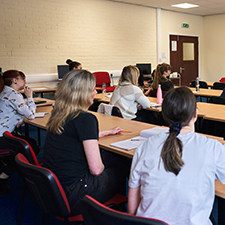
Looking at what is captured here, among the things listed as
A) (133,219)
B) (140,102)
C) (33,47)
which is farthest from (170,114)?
(33,47)

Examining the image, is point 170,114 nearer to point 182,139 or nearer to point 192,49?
point 182,139

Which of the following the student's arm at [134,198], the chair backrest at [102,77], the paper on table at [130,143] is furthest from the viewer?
the chair backrest at [102,77]

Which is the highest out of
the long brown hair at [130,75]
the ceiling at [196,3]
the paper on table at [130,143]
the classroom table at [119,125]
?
the ceiling at [196,3]

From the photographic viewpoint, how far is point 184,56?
10188 mm

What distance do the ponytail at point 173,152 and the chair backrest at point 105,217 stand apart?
0.82 feet

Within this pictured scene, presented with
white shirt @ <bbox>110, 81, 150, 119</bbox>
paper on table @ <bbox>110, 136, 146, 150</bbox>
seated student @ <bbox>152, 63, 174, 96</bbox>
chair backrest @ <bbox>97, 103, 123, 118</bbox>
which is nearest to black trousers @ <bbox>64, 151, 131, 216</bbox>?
paper on table @ <bbox>110, 136, 146, 150</bbox>

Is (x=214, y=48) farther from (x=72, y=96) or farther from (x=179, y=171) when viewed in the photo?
(x=179, y=171)

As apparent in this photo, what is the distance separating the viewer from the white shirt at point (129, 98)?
344cm

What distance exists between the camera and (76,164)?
1.62 metres

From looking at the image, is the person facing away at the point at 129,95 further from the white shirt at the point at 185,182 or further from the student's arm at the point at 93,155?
the white shirt at the point at 185,182

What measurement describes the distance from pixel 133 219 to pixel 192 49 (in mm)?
10463

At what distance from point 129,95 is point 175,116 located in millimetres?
2293

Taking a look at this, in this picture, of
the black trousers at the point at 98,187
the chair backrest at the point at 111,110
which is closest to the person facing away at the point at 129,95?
the chair backrest at the point at 111,110

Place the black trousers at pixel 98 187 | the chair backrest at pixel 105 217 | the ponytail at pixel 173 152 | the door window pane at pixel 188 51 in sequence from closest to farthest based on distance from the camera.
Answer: the chair backrest at pixel 105 217, the ponytail at pixel 173 152, the black trousers at pixel 98 187, the door window pane at pixel 188 51
